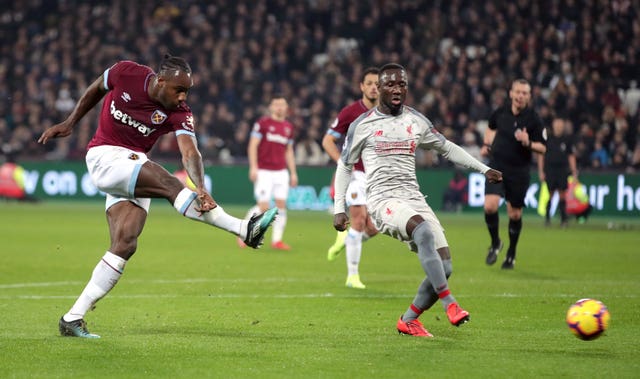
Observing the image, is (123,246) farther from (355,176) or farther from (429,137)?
(355,176)

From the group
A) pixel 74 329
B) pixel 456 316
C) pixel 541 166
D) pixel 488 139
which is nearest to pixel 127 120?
pixel 74 329

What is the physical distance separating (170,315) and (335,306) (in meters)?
1.69

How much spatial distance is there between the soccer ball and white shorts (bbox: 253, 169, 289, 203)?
10794mm

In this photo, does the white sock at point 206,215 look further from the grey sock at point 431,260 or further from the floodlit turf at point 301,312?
the grey sock at point 431,260

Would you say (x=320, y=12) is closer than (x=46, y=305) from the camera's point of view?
No

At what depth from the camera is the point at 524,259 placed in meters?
16.2

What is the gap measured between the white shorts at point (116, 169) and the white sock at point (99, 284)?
1.65ft

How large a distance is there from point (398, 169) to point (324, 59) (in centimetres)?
2438

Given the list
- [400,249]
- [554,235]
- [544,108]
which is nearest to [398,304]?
[400,249]

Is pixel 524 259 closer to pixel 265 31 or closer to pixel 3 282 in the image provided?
pixel 3 282

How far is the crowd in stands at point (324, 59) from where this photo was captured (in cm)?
2820

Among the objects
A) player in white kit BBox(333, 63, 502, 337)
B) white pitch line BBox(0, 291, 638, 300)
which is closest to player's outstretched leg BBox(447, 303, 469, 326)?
player in white kit BBox(333, 63, 502, 337)

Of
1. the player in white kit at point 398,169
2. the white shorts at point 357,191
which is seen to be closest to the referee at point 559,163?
the white shorts at point 357,191

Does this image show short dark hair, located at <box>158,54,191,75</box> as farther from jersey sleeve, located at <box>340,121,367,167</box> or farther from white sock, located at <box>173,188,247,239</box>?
jersey sleeve, located at <box>340,121,367,167</box>
